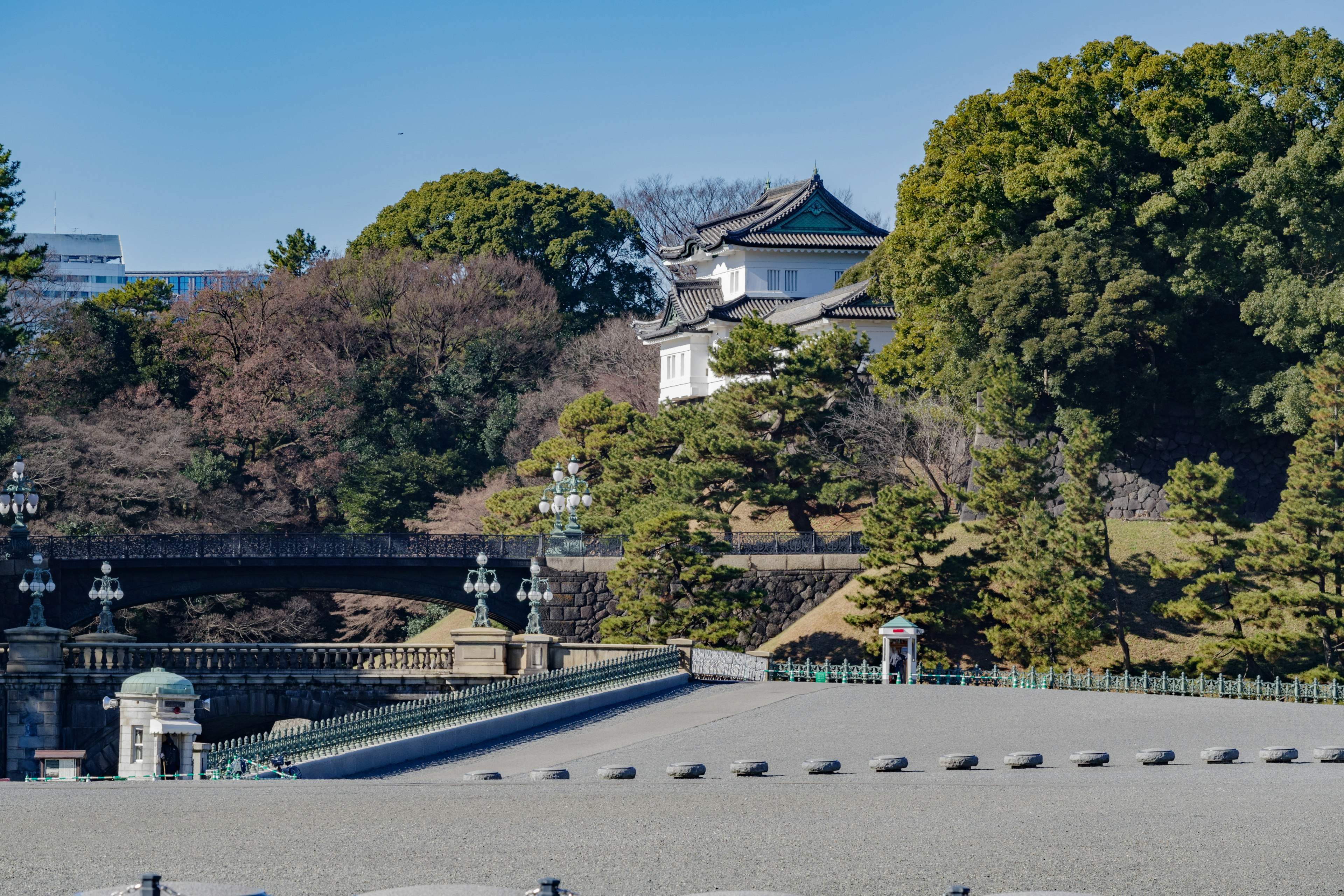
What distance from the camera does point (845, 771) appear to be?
65.8ft

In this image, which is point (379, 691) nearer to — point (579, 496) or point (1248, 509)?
point (579, 496)

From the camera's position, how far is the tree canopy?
44.9 meters

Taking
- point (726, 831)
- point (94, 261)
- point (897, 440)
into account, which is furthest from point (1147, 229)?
point (94, 261)

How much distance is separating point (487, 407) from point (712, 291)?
11.0 metres

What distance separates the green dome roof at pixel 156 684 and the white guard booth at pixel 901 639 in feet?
54.8

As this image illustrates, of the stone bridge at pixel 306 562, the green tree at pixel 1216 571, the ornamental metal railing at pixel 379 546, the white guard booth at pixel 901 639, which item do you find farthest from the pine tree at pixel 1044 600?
the stone bridge at pixel 306 562

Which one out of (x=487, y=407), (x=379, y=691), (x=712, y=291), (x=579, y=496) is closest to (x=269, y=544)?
(x=579, y=496)

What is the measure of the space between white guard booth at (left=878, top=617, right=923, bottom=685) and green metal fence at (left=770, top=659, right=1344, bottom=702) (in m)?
0.25

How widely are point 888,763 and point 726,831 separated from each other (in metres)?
5.74

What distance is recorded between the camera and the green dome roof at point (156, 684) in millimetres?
25422

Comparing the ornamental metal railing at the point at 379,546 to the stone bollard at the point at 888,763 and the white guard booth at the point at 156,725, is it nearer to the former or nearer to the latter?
the white guard booth at the point at 156,725

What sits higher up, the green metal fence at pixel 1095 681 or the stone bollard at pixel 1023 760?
the stone bollard at pixel 1023 760

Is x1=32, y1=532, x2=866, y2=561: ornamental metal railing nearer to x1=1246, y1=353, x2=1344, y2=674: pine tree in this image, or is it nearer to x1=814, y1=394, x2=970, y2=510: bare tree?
x1=814, y1=394, x2=970, y2=510: bare tree

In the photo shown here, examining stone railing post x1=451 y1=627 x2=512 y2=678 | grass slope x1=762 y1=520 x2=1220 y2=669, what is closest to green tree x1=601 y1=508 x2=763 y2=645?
grass slope x1=762 y1=520 x2=1220 y2=669
